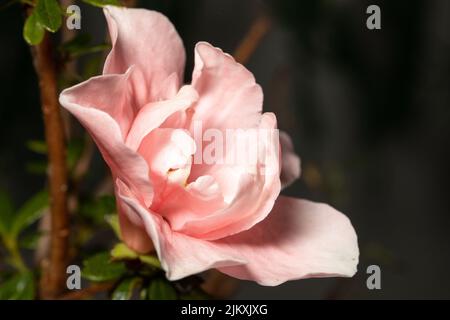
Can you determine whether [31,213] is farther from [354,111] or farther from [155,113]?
[354,111]

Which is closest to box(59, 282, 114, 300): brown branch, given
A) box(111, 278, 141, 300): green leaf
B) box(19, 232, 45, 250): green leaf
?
box(111, 278, 141, 300): green leaf

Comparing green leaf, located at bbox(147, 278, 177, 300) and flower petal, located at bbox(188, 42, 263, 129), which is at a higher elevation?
flower petal, located at bbox(188, 42, 263, 129)

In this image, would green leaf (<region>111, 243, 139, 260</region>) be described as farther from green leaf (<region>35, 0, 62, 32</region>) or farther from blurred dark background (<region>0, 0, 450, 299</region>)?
blurred dark background (<region>0, 0, 450, 299</region>)

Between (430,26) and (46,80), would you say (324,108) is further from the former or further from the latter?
(46,80)

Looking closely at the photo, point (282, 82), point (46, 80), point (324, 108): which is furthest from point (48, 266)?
point (324, 108)

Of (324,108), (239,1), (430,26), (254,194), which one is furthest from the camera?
(324,108)

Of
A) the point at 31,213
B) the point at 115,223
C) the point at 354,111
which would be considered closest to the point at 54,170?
the point at 115,223
